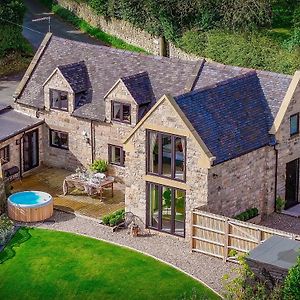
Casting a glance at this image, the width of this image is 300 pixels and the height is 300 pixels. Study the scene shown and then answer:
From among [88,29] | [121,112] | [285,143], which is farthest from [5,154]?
[88,29]

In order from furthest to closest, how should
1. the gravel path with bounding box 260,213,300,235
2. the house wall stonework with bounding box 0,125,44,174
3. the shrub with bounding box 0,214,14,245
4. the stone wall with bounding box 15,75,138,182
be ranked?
the house wall stonework with bounding box 0,125,44,174 < the stone wall with bounding box 15,75,138,182 < the gravel path with bounding box 260,213,300,235 < the shrub with bounding box 0,214,14,245

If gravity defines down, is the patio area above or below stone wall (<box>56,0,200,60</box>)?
below

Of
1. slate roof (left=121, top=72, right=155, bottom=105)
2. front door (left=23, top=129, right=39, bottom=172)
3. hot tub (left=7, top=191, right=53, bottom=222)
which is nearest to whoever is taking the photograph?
hot tub (left=7, top=191, right=53, bottom=222)

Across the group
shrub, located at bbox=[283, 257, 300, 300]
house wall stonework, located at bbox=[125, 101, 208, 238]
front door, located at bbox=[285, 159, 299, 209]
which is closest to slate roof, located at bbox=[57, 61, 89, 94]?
house wall stonework, located at bbox=[125, 101, 208, 238]

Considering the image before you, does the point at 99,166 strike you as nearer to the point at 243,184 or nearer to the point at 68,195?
the point at 68,195

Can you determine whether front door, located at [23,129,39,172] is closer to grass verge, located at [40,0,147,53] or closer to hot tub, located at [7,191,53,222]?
hot tub, located at [7,191,53,222]

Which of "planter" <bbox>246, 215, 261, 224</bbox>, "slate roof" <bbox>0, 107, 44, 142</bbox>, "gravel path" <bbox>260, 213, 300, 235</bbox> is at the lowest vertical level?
"gravel path" <bbox>260, 213, 300, 235</bbox>
